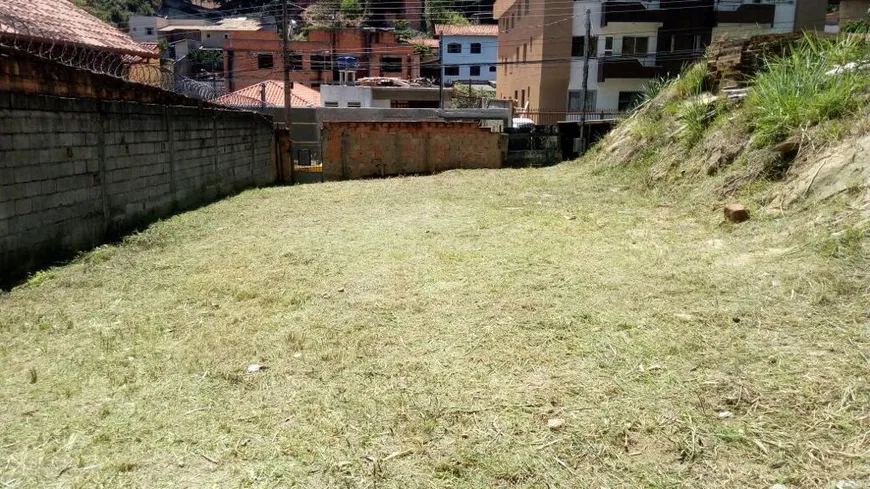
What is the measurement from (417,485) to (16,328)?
3.22 metres

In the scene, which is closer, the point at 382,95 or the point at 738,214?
the point at 738,214

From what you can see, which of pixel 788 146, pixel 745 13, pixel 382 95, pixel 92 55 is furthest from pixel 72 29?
pixel 745 13

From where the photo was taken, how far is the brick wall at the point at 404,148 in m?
14.4

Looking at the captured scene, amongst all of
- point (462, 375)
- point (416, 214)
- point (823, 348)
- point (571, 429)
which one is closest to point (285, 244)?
point (416, 214)

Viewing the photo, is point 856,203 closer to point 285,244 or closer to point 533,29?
point 285,244

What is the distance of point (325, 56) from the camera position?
3516 centimetres

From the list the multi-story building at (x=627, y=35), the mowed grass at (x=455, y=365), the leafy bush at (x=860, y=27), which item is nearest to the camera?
the mowed grass at (x=455, y=365)

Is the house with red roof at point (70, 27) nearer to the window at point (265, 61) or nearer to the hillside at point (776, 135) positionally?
the hillside at point (776, 135)

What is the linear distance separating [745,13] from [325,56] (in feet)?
73.3

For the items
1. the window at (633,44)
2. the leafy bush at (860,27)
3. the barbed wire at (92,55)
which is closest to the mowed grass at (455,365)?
the barbed wire at (92,55)

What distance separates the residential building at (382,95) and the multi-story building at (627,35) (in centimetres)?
495

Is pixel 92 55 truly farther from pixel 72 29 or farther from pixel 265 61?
pixel 265 61

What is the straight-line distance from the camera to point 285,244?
6453mm

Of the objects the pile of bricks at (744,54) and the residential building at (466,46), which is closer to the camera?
the pile of bricks at (744,54)
